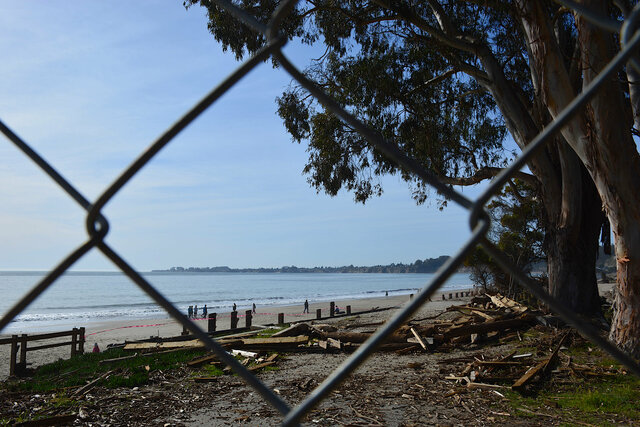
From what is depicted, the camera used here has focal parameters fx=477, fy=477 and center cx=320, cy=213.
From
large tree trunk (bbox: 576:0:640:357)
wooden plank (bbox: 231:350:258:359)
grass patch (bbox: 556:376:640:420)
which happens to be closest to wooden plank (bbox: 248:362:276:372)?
wooden plank (bbox: 231:350:258:359)

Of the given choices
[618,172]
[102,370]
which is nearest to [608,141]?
[618,172]

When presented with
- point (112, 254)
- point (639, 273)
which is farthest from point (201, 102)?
point (639, 273)

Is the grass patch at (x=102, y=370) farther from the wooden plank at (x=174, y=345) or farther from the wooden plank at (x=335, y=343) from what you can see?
the wooden plank at (x=335, y=343)

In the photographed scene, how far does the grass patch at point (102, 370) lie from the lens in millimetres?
8398

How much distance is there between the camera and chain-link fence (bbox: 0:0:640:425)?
75cm

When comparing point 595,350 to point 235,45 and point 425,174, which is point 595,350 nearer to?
point 425,174

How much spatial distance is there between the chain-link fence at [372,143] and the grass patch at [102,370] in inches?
327

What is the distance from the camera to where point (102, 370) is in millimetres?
9750

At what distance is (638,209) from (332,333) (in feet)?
23.8

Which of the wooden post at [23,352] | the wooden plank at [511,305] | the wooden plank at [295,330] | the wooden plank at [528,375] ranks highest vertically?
the wooden plank at [511,305]

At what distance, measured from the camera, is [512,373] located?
23.8 feet

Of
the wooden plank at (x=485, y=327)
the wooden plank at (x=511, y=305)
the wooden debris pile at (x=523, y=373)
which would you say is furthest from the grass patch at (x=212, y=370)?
the wooden plank at (x=511, y=305)

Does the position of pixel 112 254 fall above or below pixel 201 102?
below

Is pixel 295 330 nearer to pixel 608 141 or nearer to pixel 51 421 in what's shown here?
pixel 51 421
